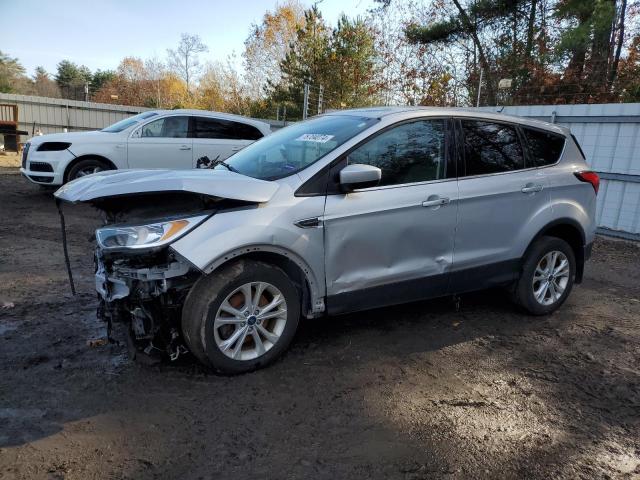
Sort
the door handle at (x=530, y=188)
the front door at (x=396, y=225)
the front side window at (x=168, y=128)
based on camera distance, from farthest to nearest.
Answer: the front side window at (x=168, y=128)
the door handle at (x=530, y=188)
the front door at (x=396, y=225)

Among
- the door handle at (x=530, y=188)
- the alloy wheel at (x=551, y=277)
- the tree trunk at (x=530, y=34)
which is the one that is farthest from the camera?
the tree trunk at (x=530, y=34)

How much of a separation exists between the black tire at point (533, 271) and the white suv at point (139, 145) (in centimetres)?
595

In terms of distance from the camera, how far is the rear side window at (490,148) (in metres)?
4.16

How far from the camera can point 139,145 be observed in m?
9.23

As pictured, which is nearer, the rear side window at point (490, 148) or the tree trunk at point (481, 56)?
the rear side window at point (490, 148)

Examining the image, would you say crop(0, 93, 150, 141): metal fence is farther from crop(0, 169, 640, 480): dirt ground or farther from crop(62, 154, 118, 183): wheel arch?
crop(0, 169, 640, 480): dirt ground

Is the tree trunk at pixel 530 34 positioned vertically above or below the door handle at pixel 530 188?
above

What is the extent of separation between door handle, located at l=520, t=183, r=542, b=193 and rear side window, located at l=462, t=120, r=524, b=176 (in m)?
0.19

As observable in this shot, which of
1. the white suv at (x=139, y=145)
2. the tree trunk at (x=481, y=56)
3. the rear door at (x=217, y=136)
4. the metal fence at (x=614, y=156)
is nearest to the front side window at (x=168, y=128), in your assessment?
the white suv at (x=139, y=145)

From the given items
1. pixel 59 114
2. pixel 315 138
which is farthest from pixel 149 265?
pixel 59 114

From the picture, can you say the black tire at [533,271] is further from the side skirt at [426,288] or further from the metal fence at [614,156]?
the metal fence at [614,156]

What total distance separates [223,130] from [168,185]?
23.7ft

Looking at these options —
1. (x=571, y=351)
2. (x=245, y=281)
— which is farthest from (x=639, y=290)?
(x=245, y=281)

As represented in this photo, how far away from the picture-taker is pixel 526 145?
4.52 m
